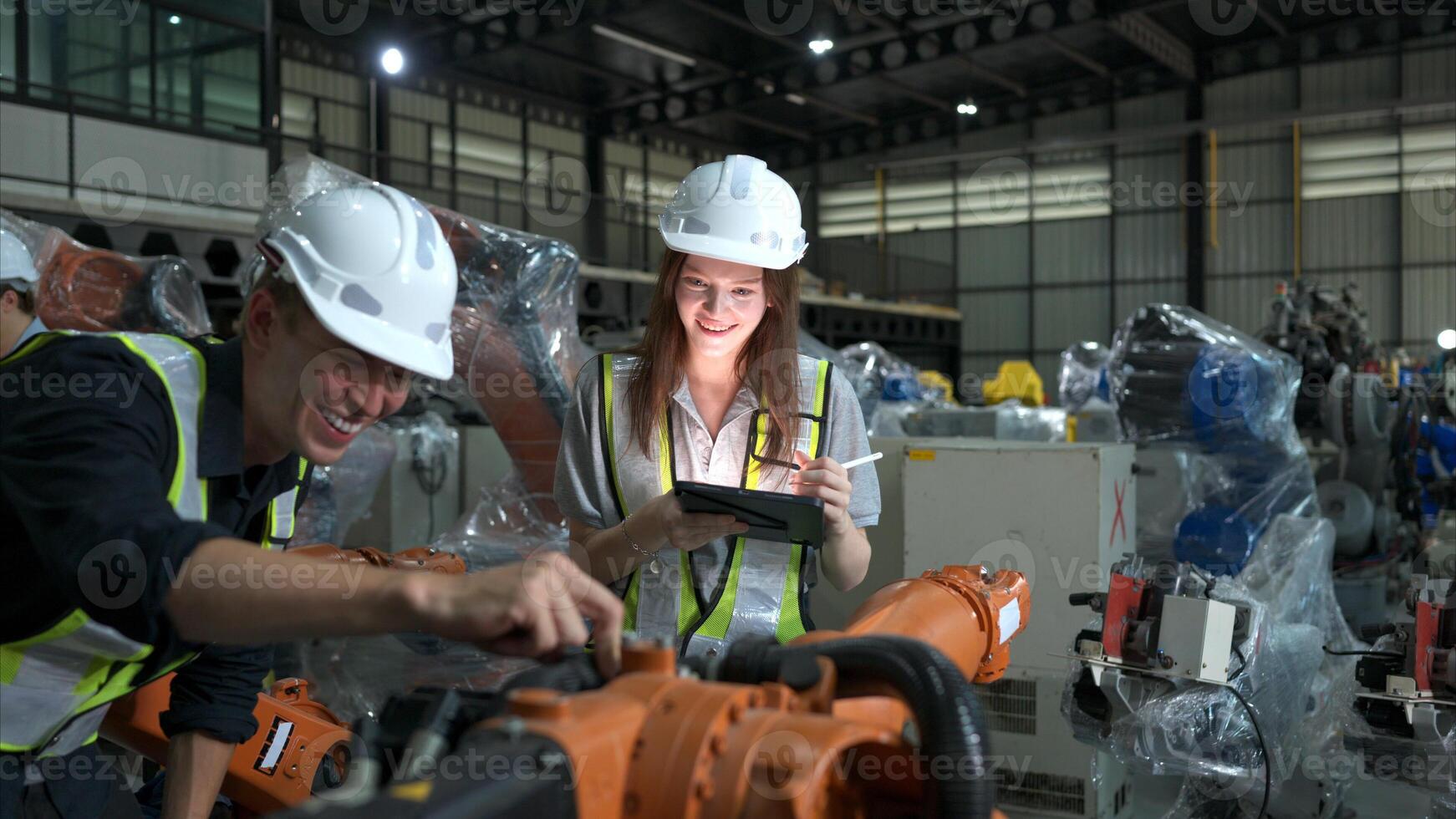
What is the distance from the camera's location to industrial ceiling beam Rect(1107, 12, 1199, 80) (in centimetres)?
1634

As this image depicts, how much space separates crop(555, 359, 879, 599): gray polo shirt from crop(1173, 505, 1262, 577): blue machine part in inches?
133

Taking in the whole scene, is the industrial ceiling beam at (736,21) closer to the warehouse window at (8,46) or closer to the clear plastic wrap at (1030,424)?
the warehouse window at (8,46)

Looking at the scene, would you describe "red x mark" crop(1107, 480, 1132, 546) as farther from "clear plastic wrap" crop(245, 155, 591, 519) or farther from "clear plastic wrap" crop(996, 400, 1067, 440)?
"clear plastic wrap" crop(996, 400, 1067, 440)

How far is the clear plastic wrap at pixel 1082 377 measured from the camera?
10.1 meters

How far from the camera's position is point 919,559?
395cm

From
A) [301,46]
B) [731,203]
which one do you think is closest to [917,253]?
[301,46]

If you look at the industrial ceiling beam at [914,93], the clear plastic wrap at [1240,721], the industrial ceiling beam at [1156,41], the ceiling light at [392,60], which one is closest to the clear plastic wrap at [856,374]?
the clear plastic wrap at [1240,721]
